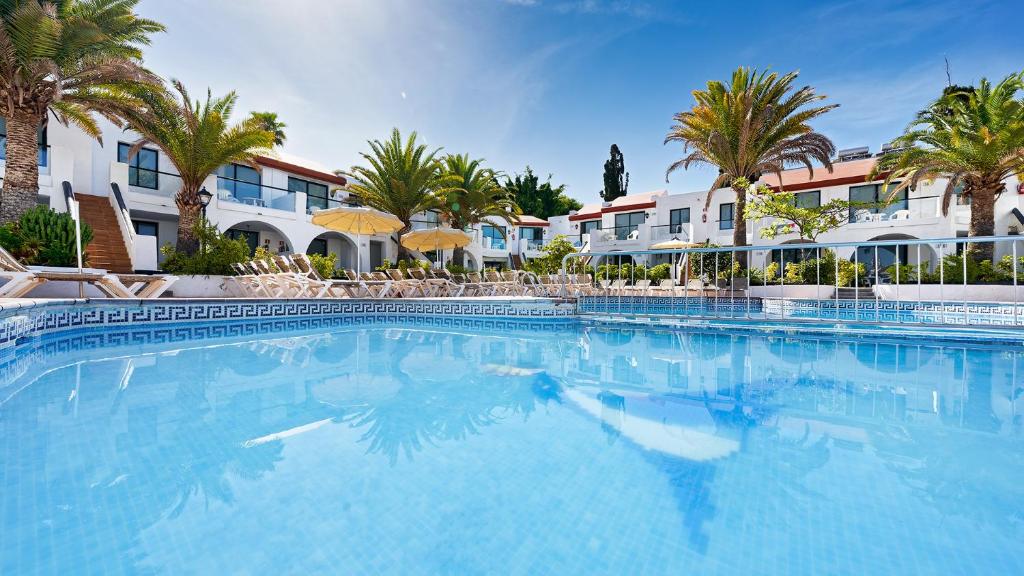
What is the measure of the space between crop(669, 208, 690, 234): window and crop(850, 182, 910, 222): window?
754 cm

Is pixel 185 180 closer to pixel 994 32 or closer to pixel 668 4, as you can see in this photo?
pixel 668 4

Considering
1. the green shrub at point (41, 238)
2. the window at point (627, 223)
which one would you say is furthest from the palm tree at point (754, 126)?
the green shrub at point (41, 238)

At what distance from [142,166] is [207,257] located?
6.53 m

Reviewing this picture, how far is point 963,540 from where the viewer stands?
1.97m

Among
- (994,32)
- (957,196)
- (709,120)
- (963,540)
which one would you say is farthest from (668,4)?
(957,196)

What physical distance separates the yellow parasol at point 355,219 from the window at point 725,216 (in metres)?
17.8

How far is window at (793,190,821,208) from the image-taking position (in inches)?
887

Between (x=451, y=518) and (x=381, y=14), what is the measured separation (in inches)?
526

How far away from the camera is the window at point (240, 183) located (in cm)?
1755

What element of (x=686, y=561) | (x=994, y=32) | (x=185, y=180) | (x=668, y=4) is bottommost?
→ (x=686, y=561)

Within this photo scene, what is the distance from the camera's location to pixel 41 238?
10070 millimetres

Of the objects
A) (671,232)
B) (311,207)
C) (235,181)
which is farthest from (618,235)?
(235,181)

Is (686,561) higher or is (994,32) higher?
(994,32)

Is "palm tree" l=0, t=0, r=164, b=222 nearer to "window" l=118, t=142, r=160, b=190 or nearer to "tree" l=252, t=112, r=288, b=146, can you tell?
"window" l=118, t=142, r=160, b=190
